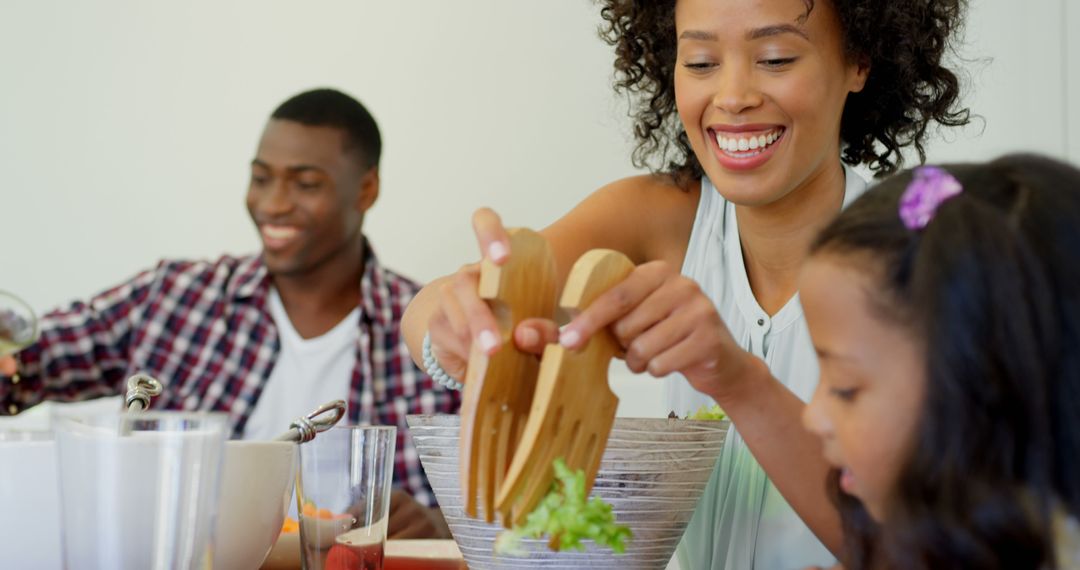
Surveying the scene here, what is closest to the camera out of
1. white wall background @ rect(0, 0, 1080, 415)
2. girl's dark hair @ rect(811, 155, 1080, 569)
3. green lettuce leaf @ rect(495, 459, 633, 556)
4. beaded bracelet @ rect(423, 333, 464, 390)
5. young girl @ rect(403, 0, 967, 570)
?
girl's dark hair @ rect(811, 155, 1080, 569)

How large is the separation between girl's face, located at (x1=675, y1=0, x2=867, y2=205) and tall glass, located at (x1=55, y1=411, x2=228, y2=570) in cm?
82

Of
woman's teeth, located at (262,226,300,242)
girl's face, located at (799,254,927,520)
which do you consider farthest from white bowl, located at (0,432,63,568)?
woman's teeth, located at (262,226,300,242)

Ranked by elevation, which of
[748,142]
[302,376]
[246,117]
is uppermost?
[748,142]

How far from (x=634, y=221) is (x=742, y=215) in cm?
15

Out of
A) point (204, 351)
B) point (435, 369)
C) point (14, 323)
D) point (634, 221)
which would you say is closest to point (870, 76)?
point (634, 221)

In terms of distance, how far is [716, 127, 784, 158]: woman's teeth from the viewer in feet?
4.83

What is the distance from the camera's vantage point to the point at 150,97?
135 inches

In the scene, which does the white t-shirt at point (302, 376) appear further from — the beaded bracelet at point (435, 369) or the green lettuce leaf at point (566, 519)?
the green lettuce leaf at point (566, 519)

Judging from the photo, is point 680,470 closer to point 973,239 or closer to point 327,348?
point 973,239

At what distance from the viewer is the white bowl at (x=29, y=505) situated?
971 mm

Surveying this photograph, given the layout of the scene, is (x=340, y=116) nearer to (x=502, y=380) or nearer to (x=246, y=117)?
(x=246, y=117)

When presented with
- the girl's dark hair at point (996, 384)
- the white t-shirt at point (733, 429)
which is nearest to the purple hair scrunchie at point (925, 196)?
the girl's dark hair at point (996, 384)

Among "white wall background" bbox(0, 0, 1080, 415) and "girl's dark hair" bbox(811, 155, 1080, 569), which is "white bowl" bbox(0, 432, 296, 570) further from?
"white wall background" bbox(0, 0, 1080, 415)

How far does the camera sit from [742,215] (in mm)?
1679
